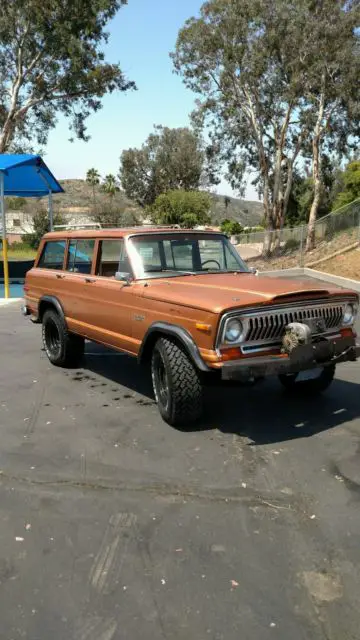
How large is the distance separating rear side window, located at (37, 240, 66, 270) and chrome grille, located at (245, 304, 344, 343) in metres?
3.42

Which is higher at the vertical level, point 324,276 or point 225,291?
point 225,291

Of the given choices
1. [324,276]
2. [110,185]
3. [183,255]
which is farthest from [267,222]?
[110,185]

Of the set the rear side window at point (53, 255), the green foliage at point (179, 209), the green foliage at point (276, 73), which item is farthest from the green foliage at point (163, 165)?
the rear side window at point (53, 255)

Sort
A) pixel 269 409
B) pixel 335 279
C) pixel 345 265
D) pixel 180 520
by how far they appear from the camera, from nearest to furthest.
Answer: pixel 180 520 → pixel 269 409 → pixel 335 279 → pixel 345 265

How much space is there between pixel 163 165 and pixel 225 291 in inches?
2308

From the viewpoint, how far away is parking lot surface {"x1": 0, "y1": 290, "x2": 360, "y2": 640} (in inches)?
94.3

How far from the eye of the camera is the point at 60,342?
6.75 meters

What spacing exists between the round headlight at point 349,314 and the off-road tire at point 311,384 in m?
0.69

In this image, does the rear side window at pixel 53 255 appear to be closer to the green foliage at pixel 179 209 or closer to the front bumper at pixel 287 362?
the front bumper at pixel 287 362

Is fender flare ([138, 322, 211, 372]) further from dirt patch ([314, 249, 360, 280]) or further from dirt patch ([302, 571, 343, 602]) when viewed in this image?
dirt patch ([314, 249, 360, 280])

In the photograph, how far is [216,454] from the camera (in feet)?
13.5

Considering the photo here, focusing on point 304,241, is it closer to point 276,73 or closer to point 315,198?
point 315,198

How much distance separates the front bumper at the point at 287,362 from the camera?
13.2 feet

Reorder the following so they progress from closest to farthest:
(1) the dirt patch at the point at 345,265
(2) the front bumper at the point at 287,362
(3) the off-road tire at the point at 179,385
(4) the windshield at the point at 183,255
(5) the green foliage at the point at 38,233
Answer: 1. (2) the front bumper at the point at 287,362
2. (3) the off-road tire at the point at 179,385
3. (4) the windshield at the point at 183,255
4. (1) the dirt patch at the point at 345,265
5. (5) the green foliage at the point at 38,233
